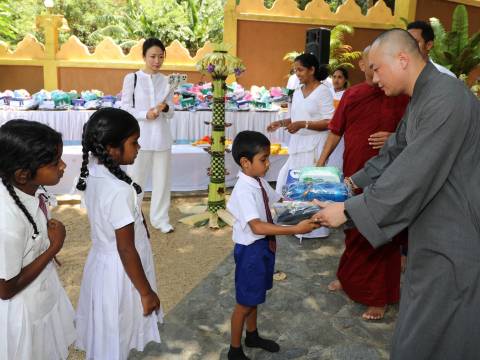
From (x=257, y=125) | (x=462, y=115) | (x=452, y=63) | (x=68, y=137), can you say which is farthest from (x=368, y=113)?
(x=452, y=63)

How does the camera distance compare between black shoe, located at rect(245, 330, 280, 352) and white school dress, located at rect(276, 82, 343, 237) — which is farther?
white school dress, located at rect(276, 82, 343, 237)

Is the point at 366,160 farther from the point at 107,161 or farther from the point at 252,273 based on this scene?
the point at 107,161

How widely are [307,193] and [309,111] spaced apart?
218 cm

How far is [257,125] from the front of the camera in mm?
7363

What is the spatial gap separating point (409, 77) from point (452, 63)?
29.8ft

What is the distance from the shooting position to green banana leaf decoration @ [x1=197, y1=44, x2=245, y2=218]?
508cm

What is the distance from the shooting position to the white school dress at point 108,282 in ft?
6.88

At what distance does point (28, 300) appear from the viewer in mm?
1928

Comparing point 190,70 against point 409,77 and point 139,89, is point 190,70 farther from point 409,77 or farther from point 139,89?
point 409,77

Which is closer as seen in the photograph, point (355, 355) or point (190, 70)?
point (355, 355)

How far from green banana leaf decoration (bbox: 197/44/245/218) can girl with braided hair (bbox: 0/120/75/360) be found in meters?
3.35

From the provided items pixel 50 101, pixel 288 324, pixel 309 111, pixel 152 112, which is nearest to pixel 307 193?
pixel 288 324

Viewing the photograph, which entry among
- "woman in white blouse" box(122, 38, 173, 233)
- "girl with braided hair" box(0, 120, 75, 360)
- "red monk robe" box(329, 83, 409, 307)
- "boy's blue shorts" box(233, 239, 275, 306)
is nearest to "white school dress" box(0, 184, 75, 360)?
"girl with braided hair" box(0, 120, 75, 360)

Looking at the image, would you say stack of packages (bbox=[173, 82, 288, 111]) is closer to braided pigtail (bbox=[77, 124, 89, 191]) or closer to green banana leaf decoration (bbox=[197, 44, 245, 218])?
green banana leaf decoration (bbox=[197, 44, 245, 218])
